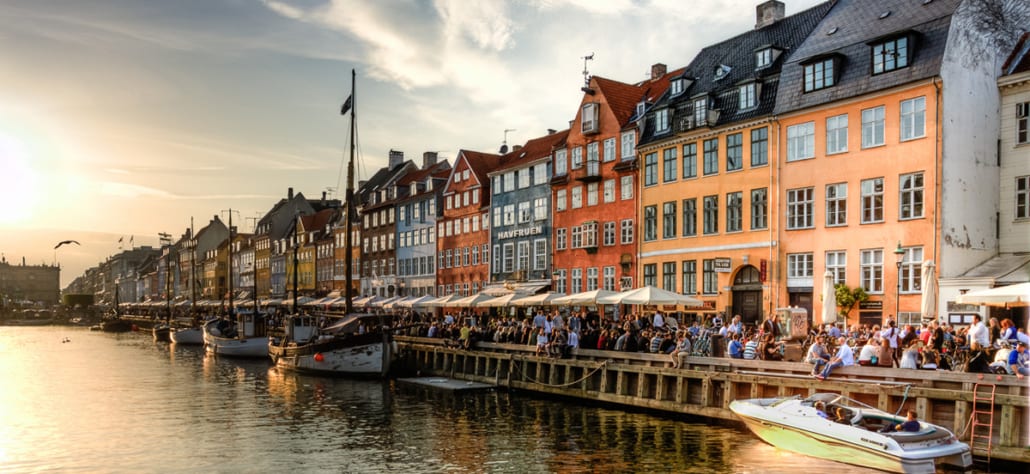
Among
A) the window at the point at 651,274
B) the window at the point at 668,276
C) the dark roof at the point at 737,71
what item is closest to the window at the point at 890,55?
the dark roof at the point at 737,71

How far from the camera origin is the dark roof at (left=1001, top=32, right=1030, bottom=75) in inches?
1292

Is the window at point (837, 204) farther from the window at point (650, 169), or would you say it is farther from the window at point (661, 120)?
the window at point (650, 169)

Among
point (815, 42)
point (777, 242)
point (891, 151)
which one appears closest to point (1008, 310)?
point (891, 151)

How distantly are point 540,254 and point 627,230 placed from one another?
9.79 m

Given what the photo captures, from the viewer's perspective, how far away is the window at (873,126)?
34469 millimetres

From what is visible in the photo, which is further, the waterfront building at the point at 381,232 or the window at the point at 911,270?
the waterfront building at the point at 381,232

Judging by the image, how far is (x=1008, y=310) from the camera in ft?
98.1

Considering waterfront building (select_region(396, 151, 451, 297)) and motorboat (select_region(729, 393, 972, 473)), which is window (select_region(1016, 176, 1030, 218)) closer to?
motorboat (select_region(729, 393, 972, 473))

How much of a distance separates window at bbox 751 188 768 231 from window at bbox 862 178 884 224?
505cm

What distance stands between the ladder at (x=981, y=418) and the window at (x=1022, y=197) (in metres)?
15.5

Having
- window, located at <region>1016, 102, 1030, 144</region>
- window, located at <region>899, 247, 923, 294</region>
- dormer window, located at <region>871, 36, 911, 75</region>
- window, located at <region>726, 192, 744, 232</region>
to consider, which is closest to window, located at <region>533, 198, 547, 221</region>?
window, located at <region>726, 192, 744, 232</region>

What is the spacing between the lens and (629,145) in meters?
48.4

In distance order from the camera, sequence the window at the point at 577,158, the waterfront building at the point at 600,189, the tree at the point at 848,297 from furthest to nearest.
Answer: the window at the point at 577,158 → the waterfront building at the point at 600,189 → the tree at the point at 848,297

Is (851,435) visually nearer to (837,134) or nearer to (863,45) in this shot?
(837,134)
